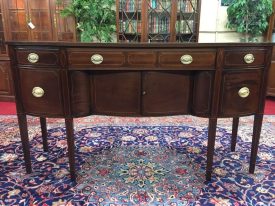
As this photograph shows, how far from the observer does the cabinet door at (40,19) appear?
3.57m

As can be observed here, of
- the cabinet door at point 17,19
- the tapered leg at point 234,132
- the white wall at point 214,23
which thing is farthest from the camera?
the white wall at point 214,23

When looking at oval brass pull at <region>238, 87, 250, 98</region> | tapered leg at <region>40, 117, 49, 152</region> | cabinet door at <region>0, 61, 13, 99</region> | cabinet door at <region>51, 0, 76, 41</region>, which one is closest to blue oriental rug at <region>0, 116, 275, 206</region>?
tapered leg at <region>40, 117, 49, 152</region>

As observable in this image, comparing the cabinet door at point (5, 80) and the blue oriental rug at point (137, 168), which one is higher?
the cabinet door at point (5, 80)

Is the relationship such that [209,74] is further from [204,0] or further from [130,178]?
[204,0]

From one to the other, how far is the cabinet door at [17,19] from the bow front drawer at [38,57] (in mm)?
2478

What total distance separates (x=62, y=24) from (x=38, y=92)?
2460mm

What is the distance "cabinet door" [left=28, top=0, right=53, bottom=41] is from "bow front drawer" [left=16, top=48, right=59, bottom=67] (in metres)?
2.35

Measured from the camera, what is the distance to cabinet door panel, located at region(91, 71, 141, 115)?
1525 millimetres

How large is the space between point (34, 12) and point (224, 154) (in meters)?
3.25

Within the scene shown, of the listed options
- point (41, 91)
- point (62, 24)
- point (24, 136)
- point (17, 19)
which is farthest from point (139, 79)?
point (17, 19)

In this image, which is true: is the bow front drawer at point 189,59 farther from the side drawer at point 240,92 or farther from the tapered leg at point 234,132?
the tapered leg at point 234,132

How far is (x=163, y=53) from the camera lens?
1454 millimetres

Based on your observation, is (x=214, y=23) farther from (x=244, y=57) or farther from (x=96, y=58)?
(x=96, y=58)

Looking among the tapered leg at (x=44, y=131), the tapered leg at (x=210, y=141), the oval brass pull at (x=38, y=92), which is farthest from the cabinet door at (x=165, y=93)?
the tapered leg at (x=44, y=131)
